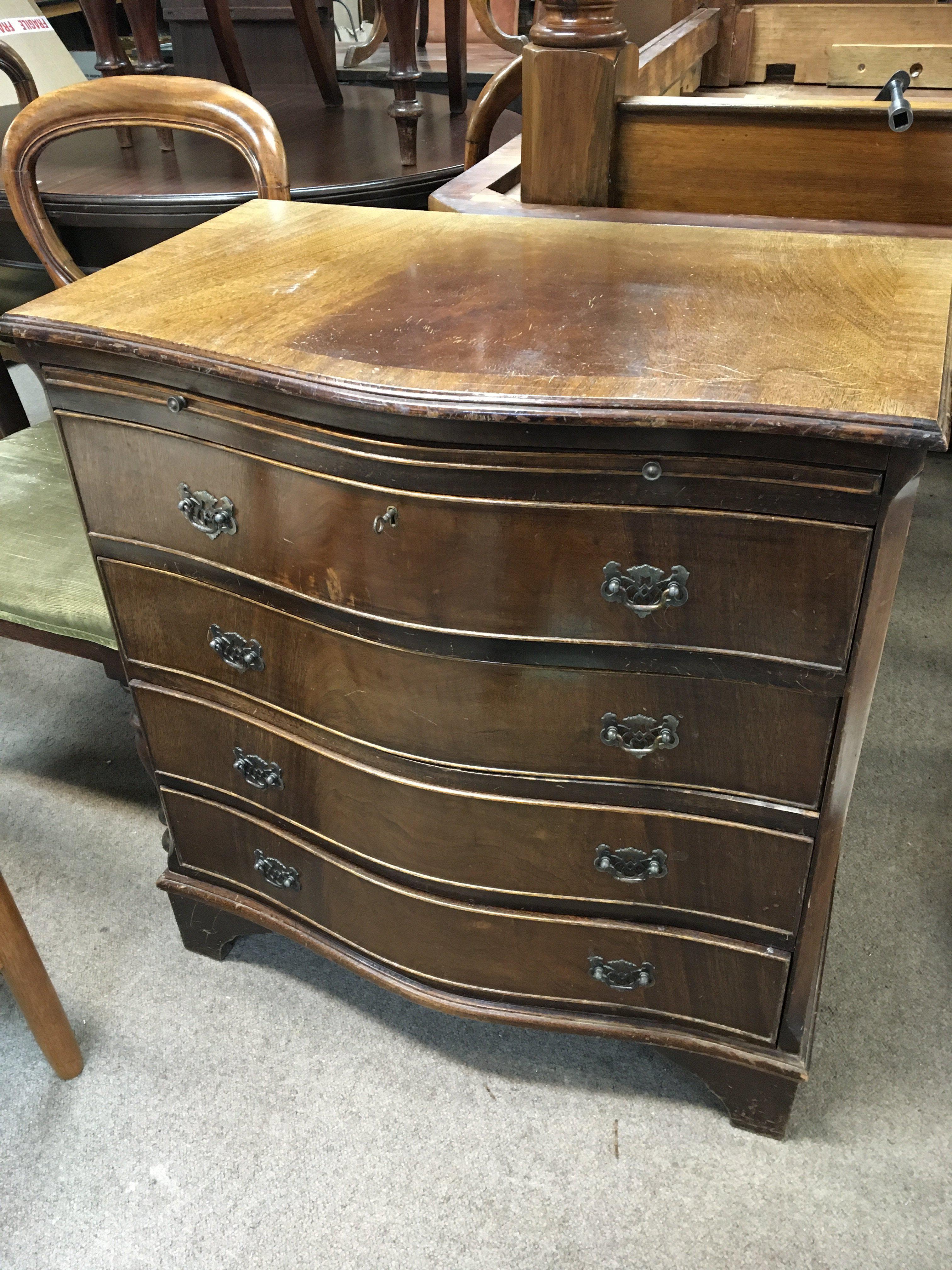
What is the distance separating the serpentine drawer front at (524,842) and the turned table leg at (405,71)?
1.33 metres

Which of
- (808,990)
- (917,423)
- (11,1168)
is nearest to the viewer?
(917,423)

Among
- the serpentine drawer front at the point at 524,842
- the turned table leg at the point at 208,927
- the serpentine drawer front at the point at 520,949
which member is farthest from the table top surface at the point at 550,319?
the turned table leg at the point at 208,927

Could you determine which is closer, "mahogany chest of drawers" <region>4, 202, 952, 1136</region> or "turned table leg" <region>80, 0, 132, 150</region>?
"mahogany chest of drawers" <region>4, 202, 952, 1136</region>

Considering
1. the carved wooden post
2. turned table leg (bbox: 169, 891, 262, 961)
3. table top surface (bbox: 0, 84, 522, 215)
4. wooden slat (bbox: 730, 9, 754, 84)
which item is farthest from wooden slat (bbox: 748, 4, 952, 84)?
turned table leg (bbox: 169, 891, 262, 961)

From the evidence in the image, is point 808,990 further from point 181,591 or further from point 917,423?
point 181,591

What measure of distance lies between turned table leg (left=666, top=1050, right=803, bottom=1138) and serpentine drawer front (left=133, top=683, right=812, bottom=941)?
22 centimetres

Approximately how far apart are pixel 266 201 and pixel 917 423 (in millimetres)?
924

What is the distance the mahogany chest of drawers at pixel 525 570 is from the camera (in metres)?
0.80

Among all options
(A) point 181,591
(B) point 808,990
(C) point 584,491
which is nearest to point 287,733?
(A) point 181,591

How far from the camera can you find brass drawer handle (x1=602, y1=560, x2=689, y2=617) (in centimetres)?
85

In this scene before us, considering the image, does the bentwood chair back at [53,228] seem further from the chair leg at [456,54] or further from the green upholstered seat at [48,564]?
the chair leg at [456,54]

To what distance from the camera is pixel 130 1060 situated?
4.42ft

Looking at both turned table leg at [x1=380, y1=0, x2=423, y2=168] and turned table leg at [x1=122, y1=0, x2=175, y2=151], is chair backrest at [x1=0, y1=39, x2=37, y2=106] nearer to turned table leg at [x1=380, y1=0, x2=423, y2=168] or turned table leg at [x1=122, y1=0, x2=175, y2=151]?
turned table leg at [x1=122, y1=0, x2=175, y2=151]

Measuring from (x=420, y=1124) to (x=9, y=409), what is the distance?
181 cm
